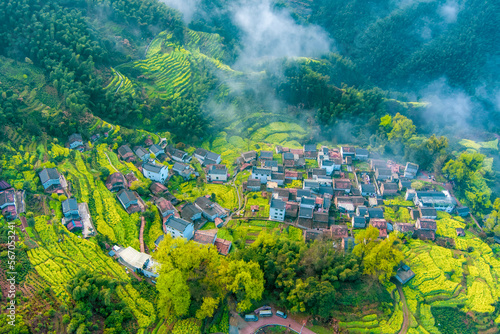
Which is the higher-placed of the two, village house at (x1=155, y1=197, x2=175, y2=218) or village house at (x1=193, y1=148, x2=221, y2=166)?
village house at (x1=193, y1=148, x2=221, y2=166)

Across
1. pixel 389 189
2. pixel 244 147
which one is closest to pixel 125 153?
pixel 244 147

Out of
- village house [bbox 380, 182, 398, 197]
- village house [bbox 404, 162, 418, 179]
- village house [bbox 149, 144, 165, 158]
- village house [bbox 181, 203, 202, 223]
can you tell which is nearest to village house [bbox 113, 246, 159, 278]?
village house [bbox 181, 203, 202, 223]

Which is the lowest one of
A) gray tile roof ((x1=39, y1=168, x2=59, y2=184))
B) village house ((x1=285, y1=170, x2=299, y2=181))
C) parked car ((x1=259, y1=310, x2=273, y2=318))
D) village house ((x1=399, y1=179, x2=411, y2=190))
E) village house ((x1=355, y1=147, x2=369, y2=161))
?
parked car ((x1=259, y1=310, x2=273, y2=318))

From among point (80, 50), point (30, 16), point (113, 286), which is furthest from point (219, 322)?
point (30, 16)

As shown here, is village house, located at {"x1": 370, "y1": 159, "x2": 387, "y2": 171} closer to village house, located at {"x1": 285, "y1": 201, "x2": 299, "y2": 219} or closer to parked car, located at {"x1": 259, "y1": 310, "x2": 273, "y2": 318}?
village house, located at {"x1": 285, "y1": 201, "x2": 299, "y2": 219}

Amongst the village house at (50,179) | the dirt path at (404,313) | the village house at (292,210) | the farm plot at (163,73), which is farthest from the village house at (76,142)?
the dirt path at (404,313)

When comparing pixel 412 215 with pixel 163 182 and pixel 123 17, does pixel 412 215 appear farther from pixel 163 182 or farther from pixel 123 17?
pixel 123 17
